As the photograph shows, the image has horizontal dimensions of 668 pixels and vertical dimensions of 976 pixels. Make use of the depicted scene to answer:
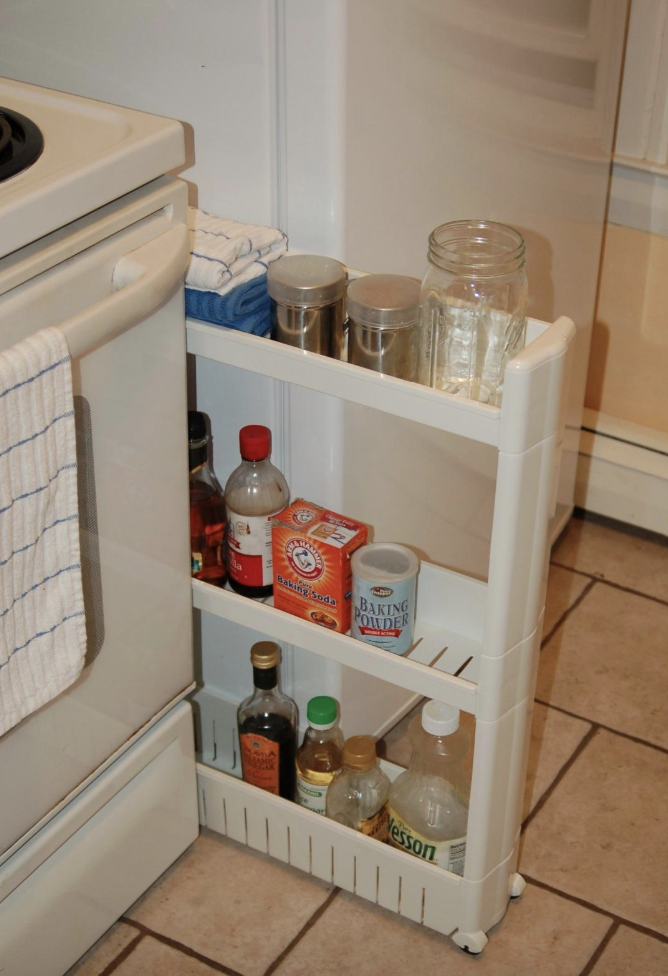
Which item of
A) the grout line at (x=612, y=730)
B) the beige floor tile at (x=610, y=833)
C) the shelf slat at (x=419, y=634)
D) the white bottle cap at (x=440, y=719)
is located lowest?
the beige floor tile at (x=610, y=833)

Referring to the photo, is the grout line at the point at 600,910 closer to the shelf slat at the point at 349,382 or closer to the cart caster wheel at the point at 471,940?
the cart caster wheel at the point at 471,940

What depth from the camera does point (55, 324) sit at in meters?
0.86

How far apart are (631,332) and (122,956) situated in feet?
4.04

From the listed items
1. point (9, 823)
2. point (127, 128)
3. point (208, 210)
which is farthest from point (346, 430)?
point (9, 823)

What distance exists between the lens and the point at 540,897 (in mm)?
1334

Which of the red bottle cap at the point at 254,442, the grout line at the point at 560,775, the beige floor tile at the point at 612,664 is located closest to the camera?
the red bottle cap at the point at 254,442

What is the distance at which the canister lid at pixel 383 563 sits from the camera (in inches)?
43.8

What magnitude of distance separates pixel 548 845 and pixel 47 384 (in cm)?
90

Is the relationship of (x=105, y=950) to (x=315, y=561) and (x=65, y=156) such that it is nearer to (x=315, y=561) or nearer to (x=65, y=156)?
(x=315, y=561)

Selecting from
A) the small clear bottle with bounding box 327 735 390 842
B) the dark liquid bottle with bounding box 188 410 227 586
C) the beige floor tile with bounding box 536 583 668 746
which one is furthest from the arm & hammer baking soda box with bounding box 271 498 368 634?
the beige floor tile with bounding box 536 583 668 746

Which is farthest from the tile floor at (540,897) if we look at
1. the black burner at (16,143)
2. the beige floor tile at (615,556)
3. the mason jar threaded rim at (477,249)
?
the black burner at (16,143)

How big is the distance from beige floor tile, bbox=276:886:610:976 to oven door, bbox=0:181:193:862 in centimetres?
33

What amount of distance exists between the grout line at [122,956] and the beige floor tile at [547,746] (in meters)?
0.49

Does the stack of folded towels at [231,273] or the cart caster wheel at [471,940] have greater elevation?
the stack of folded towels at [231,273]
